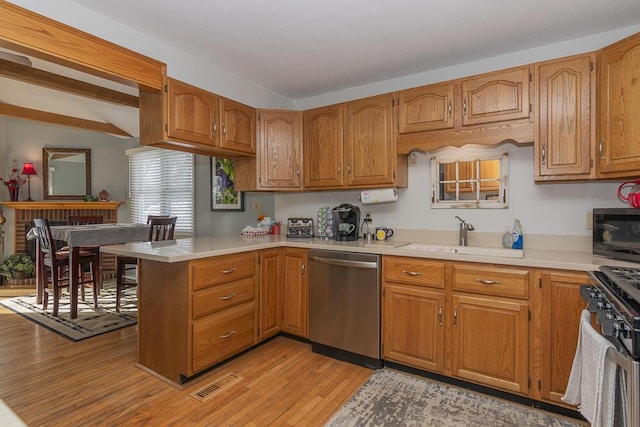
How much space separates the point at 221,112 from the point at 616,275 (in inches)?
112

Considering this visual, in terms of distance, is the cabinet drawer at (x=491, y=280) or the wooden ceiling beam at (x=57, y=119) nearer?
the cabinet drawer at (x=491, y=280)

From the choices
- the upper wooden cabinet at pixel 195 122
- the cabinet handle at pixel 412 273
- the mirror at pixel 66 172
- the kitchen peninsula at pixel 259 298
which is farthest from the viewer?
the mirror at pixel 66 172

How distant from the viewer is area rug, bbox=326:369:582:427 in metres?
1.88

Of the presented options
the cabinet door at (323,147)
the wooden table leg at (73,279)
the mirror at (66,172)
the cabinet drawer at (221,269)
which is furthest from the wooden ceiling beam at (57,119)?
the cabinet drawer at (221,269)

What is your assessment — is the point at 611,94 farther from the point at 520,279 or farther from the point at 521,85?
the point at 520,279

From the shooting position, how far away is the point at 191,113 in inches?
103

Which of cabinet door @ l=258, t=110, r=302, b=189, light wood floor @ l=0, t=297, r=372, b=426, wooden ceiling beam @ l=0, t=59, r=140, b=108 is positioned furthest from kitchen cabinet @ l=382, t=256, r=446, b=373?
wooden ceiling beam @ l=0, t=59, r=140, b=108

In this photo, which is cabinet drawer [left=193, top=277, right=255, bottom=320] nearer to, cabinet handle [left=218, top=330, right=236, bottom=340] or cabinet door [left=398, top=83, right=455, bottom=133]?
cabinet handle [left=218, top=330, right=236, bottom=340]

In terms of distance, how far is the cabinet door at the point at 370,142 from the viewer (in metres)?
2.81

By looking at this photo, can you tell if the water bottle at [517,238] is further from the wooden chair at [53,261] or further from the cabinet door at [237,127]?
the wooden chair at [53,261]

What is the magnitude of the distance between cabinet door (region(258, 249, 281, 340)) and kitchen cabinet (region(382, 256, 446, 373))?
987 millimetres

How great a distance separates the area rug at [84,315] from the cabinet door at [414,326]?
2.66 metres

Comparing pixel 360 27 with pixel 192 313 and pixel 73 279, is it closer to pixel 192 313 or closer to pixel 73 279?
pixel 192 313

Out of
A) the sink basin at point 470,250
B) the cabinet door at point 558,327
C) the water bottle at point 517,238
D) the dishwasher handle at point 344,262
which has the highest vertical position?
the water bottle at point 517,238
